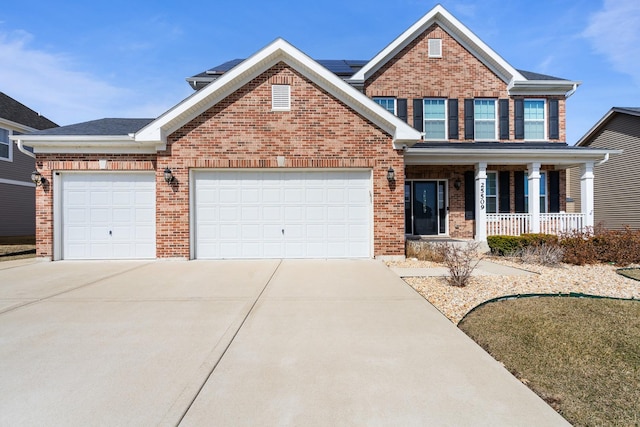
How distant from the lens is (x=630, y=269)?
814 centimetres

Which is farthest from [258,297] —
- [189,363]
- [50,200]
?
[50,200]

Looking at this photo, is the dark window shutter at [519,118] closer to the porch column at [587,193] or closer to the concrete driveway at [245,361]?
the porch column at [587,193]

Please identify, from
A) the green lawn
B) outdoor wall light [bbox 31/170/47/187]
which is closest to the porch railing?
the green lawn

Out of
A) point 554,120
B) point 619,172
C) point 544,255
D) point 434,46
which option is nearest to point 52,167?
point 544,255

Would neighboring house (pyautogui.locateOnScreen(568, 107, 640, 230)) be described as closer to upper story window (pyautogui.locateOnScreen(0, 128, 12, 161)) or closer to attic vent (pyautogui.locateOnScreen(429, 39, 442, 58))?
attic vent (pyautogui.locateOnScreen(429, 39, 442, 58))

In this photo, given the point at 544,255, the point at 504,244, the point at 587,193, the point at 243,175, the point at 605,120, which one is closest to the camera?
the point at 544,255

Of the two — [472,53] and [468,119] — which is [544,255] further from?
[472,53]

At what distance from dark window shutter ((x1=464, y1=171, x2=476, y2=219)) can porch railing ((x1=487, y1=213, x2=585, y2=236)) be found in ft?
3.41

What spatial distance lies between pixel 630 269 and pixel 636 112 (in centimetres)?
1119

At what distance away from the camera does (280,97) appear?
9422mm

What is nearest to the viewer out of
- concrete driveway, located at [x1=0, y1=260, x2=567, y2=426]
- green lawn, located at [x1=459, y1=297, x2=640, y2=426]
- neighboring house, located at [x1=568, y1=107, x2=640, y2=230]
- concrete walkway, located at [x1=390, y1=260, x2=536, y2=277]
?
concrete driveway, located at [x1=0, y1=260, x2=567, y2=426]

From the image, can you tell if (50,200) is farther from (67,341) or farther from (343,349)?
(343,349)

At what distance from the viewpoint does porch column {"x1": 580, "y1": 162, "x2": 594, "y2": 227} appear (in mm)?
11336

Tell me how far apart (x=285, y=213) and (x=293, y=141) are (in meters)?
2.13
